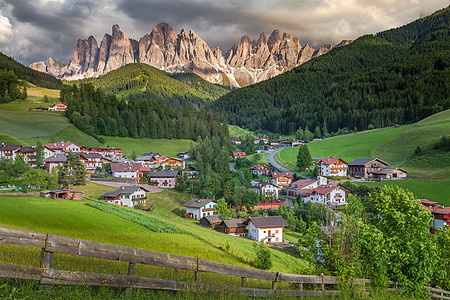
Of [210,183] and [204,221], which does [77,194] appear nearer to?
[204,221]

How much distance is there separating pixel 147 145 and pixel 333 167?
7770 cm

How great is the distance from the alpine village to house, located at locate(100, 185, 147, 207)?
0.33 metres

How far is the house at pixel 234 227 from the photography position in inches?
2215

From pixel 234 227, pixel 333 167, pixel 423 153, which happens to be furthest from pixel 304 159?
pixel 234 227

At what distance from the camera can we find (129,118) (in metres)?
132

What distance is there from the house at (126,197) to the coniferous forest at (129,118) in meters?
64.4

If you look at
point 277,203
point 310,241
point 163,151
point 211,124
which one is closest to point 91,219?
point 310,241

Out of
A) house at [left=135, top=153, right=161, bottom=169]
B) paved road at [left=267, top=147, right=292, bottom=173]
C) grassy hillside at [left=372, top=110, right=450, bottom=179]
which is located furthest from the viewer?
paved road at [left=267, top=147, right=292, bottom=173]

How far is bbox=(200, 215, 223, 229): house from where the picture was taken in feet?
191

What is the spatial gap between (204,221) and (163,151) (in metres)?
70.0

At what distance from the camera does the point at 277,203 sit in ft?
246

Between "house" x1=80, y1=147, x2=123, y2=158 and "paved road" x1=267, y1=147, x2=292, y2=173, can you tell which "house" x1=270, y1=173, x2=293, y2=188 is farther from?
"house" x1=80, y1=147, x2=123, y2=158

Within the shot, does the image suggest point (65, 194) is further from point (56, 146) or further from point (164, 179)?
point (56, 146)

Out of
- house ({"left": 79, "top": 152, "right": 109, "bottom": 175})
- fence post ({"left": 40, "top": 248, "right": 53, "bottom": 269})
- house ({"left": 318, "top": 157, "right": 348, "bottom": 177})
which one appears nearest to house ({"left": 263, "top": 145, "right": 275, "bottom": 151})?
house ({"left": 318, "top": 157, "right": 348, "bottom": 177})
